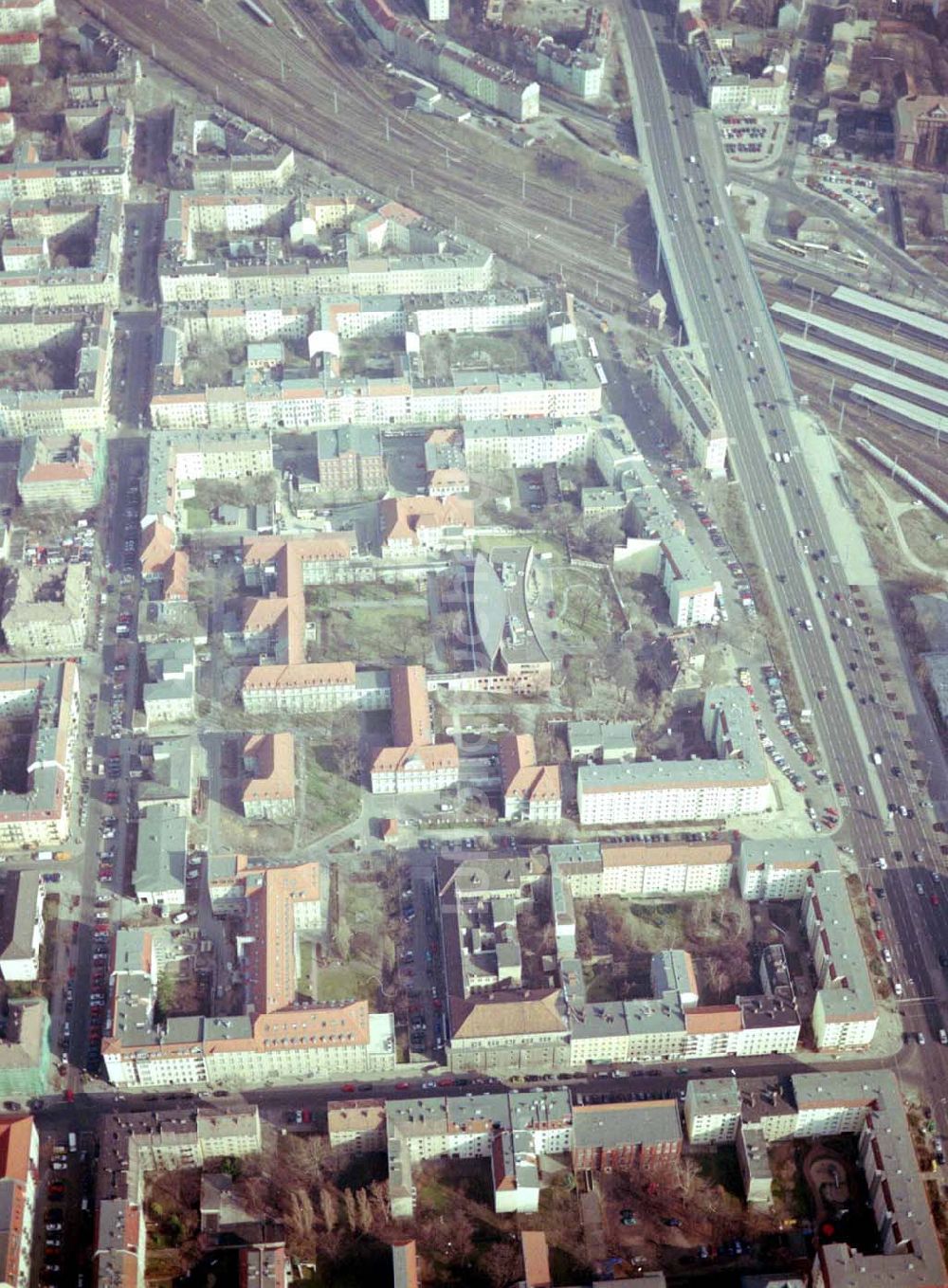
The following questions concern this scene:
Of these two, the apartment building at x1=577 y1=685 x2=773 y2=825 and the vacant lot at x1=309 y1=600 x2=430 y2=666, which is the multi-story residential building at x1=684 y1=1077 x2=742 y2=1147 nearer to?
the apartment building at x1=577 y1=685 x2=773 y2=825

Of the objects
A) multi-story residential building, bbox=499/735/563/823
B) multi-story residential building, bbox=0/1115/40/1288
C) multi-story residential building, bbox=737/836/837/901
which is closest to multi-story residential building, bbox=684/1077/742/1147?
multi-story residential building, bbox=737/836/837/901

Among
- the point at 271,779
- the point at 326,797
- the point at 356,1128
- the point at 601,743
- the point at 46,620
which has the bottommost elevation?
the point at 356,1128

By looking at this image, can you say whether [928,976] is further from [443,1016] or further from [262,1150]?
[262,1150]

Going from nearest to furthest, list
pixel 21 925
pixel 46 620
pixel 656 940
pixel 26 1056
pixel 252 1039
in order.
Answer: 1. pixel 26 1056
2. pixel 252 1039
3. pixel 21 925
4. pixel 656 940
5. pixel 46 620

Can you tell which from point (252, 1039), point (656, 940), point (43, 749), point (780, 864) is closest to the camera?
point (252, 1039)

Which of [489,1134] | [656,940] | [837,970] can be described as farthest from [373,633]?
[489,1134]

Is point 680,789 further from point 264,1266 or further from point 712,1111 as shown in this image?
point 264,1266

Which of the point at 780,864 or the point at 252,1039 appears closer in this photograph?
the point at 252,1039

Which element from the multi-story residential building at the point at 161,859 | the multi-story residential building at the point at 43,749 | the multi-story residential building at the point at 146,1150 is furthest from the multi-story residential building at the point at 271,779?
the multi-story residential building at the point at 146,1150

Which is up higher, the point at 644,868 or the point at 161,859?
the point at 644,868
